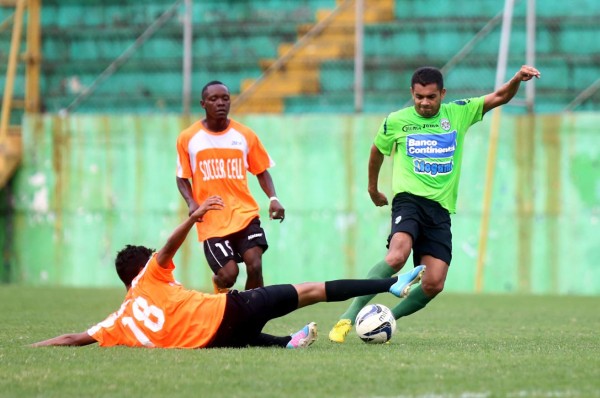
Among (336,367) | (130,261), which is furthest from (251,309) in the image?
(336,367)

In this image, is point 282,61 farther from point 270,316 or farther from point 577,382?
point 577,382

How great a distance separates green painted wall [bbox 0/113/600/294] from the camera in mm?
17422

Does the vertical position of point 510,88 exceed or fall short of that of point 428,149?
it exceeds it

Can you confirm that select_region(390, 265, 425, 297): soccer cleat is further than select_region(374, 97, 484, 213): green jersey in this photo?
No

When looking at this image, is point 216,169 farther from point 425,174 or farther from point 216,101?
point 425,174

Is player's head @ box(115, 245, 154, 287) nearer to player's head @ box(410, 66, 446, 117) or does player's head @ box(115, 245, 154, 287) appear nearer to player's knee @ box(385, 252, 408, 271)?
player's knee @ box(385, 252, 408, 271)

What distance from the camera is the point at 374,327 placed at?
859cm

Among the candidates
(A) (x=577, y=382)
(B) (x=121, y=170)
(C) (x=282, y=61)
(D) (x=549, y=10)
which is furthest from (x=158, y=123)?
(A) (x=577, y=382)

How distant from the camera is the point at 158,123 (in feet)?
62.4

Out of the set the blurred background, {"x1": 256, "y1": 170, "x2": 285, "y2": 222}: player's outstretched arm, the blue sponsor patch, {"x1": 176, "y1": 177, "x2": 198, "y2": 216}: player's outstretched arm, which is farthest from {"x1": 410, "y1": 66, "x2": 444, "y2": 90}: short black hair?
the blurred background

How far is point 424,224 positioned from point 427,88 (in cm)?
102

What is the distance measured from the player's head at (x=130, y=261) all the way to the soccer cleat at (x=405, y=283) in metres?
1.67

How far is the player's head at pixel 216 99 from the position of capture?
10406 millimetres

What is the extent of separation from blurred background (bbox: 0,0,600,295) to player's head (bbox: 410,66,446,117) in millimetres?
8341
